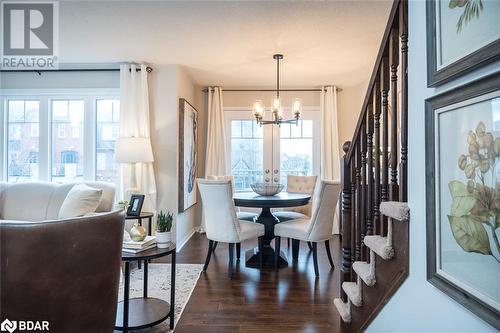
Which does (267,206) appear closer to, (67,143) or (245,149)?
(245,149)

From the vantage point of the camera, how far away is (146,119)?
402cm

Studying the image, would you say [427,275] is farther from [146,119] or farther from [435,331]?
[146,119]

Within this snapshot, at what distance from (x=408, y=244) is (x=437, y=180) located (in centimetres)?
33

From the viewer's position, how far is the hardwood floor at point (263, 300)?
220cm

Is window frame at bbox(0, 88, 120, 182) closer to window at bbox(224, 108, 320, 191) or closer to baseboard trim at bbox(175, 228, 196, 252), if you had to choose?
baseboard trim at bbox(175, 228, 196, 252)

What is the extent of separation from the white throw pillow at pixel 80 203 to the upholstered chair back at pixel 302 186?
2.67m

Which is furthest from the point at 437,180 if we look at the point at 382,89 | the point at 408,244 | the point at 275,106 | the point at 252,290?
the point at 275,106

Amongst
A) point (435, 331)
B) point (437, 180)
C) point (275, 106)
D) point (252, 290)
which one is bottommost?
point (252, 290)

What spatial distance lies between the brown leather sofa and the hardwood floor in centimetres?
87

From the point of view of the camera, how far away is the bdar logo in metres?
1.28

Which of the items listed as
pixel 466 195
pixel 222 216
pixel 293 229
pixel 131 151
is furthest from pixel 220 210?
pixel 466 195

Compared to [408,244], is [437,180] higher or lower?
higher

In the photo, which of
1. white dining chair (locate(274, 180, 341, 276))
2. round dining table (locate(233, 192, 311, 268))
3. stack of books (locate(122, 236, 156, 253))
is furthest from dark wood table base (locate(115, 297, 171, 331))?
white dining chair (locate(274, 180, 341, 276))

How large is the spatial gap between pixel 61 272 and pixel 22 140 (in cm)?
400
